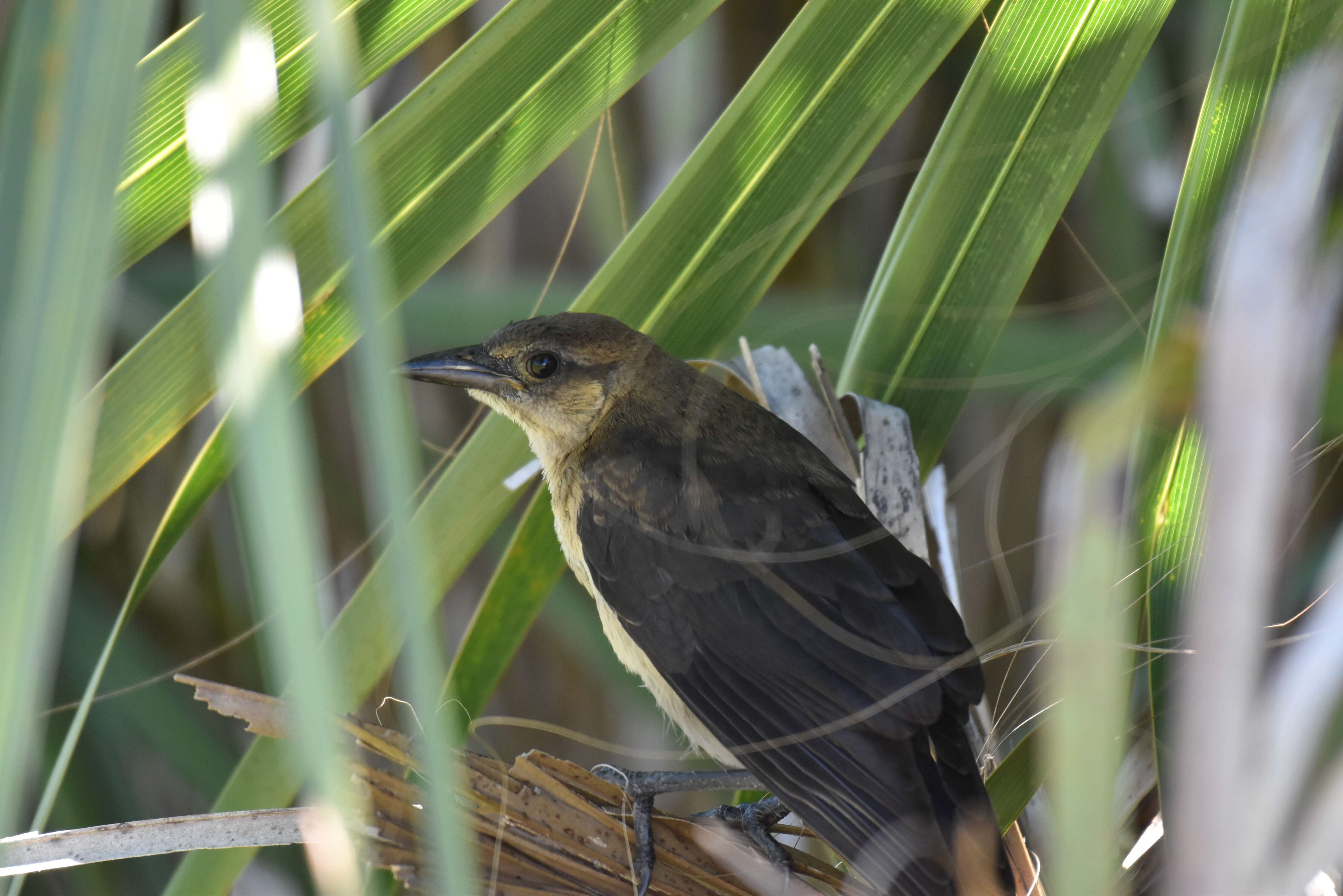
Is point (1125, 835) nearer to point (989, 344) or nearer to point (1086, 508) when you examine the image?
Result: point (989, 344)

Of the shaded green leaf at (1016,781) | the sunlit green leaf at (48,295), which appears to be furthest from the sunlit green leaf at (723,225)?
the sunlit green leaf at (48,295)

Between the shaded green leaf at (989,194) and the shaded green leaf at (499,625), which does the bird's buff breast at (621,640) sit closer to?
the shaded green leaf at (499,625)

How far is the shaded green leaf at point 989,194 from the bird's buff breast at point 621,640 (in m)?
0.50

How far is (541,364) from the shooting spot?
1875 mm

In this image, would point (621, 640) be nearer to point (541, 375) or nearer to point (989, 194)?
point (541, 375)

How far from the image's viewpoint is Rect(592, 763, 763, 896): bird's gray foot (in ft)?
4.46

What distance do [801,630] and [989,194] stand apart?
2.11 ft

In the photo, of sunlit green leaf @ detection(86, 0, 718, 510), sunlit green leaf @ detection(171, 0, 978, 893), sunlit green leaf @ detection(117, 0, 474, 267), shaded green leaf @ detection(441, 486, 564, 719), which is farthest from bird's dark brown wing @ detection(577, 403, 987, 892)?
sunlit green leaf @ detection(117, 0, 474, 267)

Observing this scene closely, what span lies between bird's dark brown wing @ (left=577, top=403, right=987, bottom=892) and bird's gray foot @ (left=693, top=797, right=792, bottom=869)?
13cm

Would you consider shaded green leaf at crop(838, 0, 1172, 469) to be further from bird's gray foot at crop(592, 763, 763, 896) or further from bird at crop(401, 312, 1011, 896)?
bird's gray foot at crop(592, 763, 763, 896)

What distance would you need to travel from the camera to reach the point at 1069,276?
2.67m

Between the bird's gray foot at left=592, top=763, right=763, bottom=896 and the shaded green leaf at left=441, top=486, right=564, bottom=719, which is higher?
the shaded green leaf at left=441, top=486, right=564, bottom=719

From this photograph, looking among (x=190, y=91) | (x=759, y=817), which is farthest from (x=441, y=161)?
(x=759, y=817)

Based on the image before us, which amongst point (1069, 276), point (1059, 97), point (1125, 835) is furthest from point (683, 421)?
point (1069, 276)
